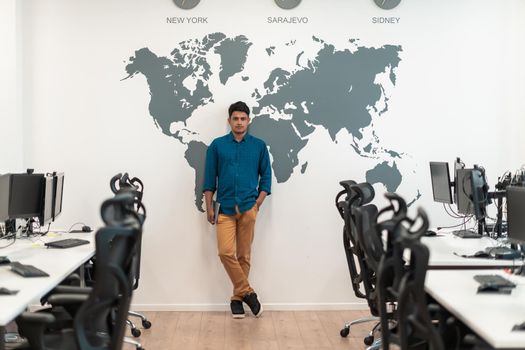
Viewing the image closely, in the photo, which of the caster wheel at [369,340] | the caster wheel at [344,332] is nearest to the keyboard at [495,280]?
the caster wheel at [369,340]

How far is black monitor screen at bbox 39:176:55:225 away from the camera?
529cm

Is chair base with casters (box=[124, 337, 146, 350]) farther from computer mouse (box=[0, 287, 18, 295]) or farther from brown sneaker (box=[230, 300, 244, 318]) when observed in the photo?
computer mouse (box=[0, 287, 18, 295])

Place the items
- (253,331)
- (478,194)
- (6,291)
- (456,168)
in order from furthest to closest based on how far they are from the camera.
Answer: (456,168), (253,331), (478,194), (6,291)

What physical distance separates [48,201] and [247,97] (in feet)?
7.28

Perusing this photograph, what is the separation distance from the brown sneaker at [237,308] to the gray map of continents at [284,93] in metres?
1.02

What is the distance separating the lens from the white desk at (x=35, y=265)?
10.6 ft

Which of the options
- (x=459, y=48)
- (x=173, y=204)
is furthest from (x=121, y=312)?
(x=459, y=48)

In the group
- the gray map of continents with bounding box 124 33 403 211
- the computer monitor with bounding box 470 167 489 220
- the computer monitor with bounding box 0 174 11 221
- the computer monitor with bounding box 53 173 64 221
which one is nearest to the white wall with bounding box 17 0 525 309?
the gray map of continents with bounding box 124 33 403 211

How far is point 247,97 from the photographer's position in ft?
21.1

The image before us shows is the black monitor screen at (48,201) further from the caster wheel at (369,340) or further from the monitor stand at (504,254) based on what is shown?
the monitor stand at (504,254)

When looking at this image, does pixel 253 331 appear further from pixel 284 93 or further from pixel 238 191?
pixel 284 93

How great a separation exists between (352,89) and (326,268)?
187 centimetres

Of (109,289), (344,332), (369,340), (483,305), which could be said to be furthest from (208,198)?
(483,305)

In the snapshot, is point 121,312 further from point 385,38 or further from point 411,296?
point 385,38
